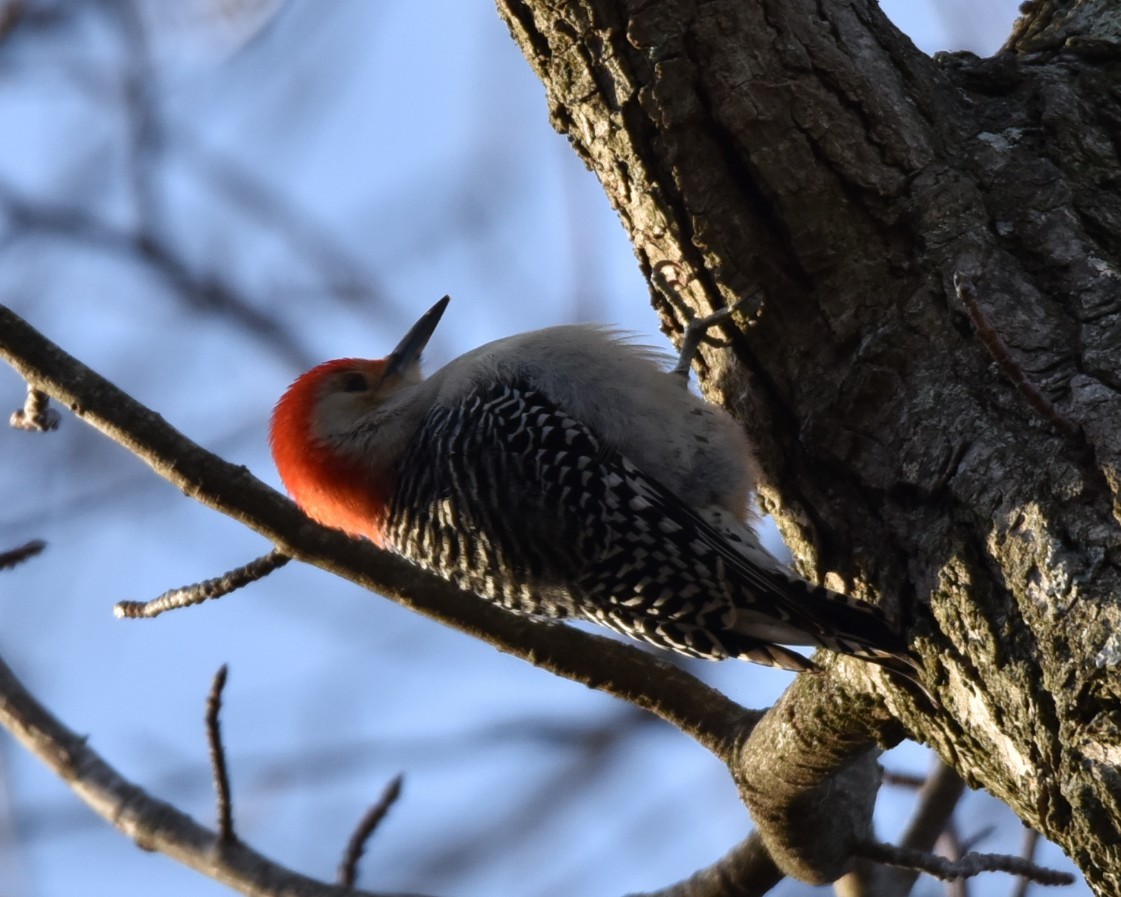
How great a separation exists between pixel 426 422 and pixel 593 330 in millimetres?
729

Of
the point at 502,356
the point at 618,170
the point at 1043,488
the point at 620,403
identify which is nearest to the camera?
the point at 1043,488

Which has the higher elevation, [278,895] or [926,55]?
[926,55]

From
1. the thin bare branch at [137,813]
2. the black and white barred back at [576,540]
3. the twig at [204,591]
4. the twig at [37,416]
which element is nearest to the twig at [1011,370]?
the black and white barred back at [576,540]

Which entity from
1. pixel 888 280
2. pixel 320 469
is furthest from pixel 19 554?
pixel 888 280

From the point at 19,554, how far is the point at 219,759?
78cm

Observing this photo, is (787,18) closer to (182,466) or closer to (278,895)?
(182,466)

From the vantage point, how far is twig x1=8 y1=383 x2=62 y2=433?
326cm

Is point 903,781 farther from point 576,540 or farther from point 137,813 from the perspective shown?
point 137,813

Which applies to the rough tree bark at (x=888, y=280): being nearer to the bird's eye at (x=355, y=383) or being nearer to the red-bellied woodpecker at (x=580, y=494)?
the red-bellied woodpecker at (x=580, y=494)

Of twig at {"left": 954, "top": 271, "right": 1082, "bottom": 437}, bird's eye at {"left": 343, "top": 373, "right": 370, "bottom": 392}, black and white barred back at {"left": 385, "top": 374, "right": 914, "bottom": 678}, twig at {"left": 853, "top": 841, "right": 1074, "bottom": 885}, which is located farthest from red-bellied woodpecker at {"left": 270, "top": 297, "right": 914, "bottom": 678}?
twig at {"left": 954, "top": 271, "right": 1082, "bottom": 437}

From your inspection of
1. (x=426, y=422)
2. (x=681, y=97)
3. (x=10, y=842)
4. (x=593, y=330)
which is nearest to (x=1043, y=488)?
(x=681, y=97)

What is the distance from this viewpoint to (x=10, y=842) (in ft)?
12.3

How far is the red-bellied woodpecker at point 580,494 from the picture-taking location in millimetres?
3727

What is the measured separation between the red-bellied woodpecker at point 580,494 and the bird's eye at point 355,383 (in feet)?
1.01
